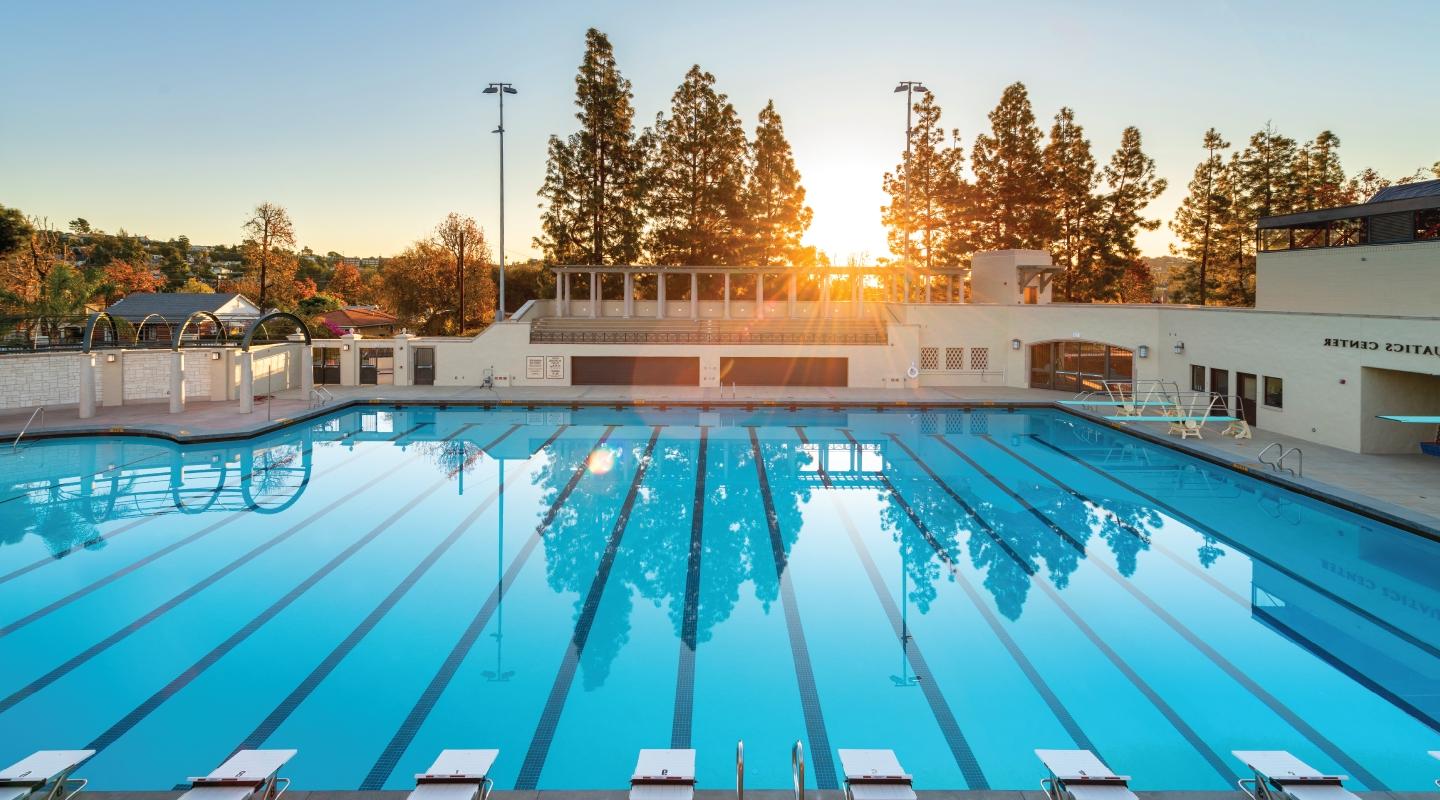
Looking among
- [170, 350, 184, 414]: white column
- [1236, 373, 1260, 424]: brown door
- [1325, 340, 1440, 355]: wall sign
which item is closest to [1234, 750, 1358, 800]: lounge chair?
[1325, 340, 1440, 355]: wall sign

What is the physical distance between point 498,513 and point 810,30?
1923 cm

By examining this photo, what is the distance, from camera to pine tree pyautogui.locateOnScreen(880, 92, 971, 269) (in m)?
40.1

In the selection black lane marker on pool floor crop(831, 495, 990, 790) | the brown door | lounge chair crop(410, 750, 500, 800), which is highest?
the brown door

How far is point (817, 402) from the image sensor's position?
25.6m

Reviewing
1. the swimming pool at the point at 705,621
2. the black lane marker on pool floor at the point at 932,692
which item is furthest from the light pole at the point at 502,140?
the black lane marker on pool floor at the point at 932,692

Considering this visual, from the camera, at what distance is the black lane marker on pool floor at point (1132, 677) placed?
20.2 ft

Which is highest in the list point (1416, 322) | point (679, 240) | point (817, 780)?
point (679, 240)

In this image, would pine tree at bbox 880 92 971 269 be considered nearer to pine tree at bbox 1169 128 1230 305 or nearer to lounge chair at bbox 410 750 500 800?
pine tree at bbox 1169 128 1230 305

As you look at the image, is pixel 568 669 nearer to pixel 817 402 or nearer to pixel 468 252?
pixel 817 402

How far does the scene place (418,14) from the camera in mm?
23984

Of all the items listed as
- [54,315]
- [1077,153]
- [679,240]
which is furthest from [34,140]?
[1077,153]

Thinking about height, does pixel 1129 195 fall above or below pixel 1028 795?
above

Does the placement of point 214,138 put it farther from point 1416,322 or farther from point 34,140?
point 1416,322

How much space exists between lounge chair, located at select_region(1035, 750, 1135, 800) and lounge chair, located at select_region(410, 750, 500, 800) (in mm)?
3633
